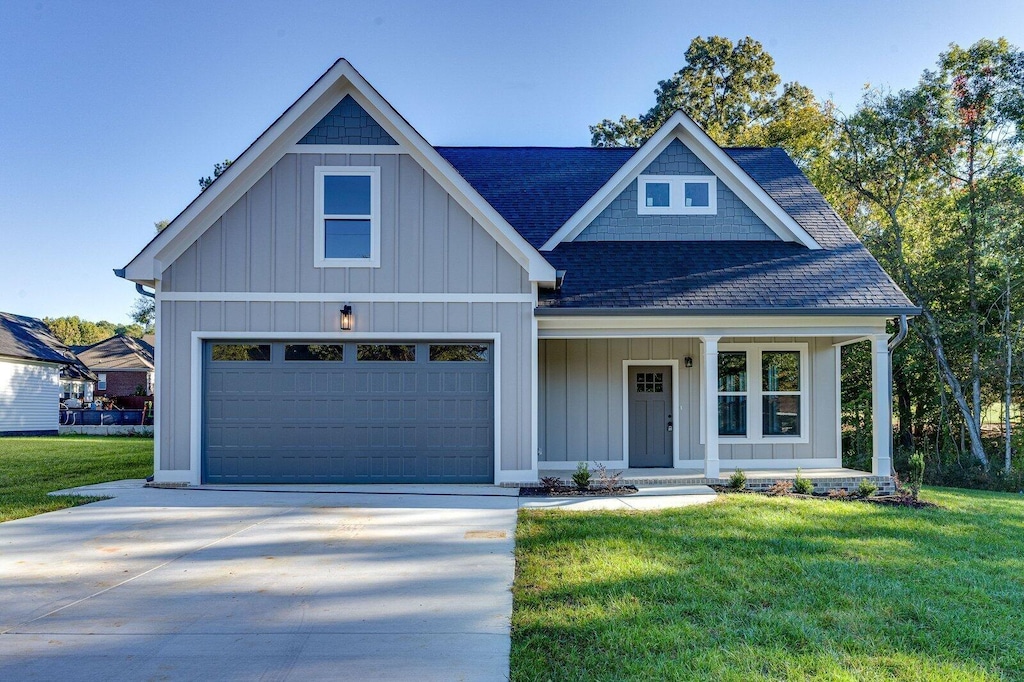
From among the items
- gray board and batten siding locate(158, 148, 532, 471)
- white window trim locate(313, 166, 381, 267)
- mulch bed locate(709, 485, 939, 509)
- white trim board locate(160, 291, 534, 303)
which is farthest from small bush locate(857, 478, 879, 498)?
white window trim locate(313, 166, 381, 267)

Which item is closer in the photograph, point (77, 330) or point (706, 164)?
point (706, 164)

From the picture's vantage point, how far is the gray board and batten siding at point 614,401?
36.7ft

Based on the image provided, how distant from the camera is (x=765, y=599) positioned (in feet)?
14.7

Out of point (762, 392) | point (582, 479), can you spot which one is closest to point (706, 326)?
point (762, 392)

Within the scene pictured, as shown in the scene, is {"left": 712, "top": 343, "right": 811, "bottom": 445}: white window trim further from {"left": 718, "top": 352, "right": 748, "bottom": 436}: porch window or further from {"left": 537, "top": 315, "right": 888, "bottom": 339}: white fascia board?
{"left": 537, "top": 315, "right": 888, "bottom": 339}: white fascia board

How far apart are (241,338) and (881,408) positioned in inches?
393

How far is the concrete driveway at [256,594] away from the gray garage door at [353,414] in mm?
1866

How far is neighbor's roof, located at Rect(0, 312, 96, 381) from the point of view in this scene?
79.5ft

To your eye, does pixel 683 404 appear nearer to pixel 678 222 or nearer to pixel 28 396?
pixel 678 222

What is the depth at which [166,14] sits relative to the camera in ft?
46.3

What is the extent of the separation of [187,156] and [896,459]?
22.1 meters

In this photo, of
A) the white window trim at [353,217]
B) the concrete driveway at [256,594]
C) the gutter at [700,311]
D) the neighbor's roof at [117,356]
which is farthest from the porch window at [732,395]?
the neighbor's roof at [117,356]

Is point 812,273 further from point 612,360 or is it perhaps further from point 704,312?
point 612,360

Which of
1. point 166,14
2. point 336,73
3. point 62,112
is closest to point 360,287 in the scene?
point 336,73
